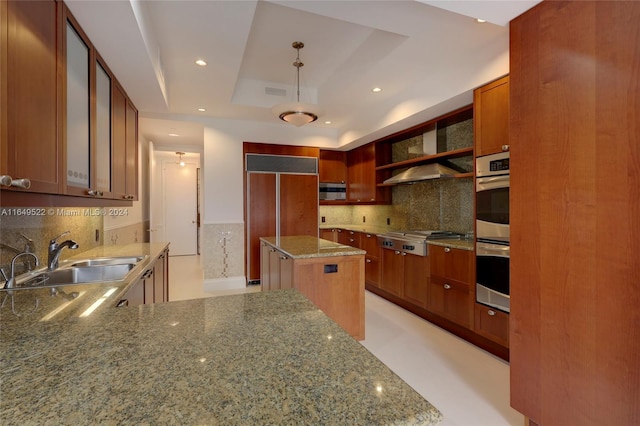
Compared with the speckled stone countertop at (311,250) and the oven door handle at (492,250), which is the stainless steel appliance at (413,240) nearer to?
the oven door handle at (492,250)

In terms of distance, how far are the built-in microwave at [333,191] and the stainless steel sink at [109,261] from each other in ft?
10.5

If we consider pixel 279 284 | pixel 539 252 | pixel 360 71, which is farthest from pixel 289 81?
pixel 539 252

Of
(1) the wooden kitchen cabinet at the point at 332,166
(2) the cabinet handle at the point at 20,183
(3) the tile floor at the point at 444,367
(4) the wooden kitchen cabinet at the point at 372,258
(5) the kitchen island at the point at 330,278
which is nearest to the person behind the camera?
(2) the cabinet handle at the point at 20,183

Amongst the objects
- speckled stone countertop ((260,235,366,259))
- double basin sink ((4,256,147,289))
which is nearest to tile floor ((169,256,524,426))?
speckled stone countertop ((260,235,366,259))

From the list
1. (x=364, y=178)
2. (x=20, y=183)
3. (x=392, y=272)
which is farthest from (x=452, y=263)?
(x=20, y=183)

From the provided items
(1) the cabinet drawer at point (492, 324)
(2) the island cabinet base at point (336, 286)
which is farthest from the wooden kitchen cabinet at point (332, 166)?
(1) the cabinet drawer at point (492, 324)

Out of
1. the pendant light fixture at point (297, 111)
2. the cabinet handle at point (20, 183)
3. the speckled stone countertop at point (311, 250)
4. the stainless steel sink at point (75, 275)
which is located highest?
the pendant light fixture at point (297, 111)

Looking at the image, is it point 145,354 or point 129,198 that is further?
point 129,198

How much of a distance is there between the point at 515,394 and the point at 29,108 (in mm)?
2711

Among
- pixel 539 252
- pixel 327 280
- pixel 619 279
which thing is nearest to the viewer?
pixel 619 279

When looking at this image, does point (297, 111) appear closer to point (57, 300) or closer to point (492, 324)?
point (57, 300)

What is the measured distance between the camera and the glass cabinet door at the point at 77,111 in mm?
1467

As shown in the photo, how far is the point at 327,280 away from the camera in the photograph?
243cm

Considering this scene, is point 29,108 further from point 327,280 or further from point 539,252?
point 539,252
